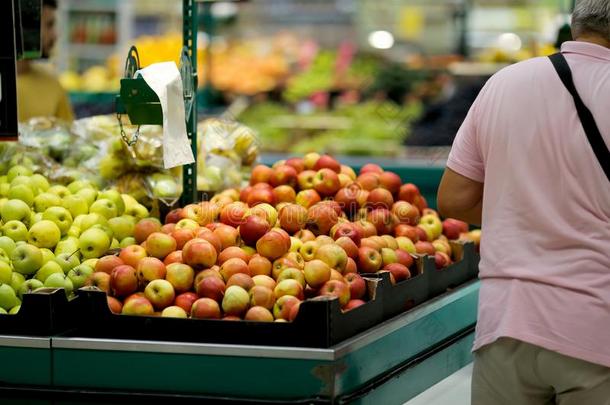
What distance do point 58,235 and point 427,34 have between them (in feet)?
27.3

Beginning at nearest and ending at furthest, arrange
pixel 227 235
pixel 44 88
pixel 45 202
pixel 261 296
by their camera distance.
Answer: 1. pixel 261 296
2. pixel 227 235
3. pixel 45 202
4. pixel 44 88

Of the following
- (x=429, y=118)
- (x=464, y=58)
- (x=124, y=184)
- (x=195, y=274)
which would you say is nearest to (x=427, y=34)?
(x=464, y=58)

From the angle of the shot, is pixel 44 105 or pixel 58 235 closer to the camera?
pixel 58 235

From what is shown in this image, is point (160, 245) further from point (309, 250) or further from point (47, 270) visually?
point (309, 250)

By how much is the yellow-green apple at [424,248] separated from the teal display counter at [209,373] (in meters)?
0.58

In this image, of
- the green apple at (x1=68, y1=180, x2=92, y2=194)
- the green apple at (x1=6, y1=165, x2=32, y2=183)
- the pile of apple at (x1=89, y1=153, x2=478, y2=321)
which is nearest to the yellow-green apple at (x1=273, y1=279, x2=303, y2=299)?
the pile of apple at (x1=89, y1=153, x2=478, y2=321)

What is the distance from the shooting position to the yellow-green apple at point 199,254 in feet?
9.09

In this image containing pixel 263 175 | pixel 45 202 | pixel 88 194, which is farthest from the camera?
pixel 263 175

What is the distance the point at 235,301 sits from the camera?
2.59 metres

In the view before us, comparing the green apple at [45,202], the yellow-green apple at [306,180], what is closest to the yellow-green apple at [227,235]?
the yellow-green apple at [306,180]

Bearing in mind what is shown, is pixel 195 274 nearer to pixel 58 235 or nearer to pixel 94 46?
pixel 58 235

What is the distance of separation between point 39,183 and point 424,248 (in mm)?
1357

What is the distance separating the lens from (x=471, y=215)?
102 inches

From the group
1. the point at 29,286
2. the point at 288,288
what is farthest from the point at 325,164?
the point at 29,286
